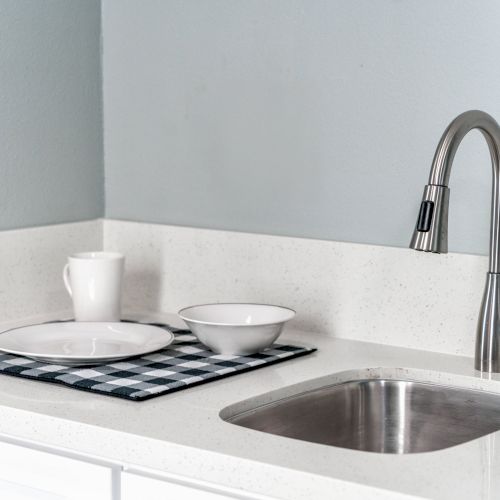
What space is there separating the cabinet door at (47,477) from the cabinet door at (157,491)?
0.03m

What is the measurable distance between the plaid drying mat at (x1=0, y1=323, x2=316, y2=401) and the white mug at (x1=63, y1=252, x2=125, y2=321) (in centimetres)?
20

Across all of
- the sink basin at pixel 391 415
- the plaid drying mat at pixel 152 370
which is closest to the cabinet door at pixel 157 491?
the plaid drying mat at pixel 152 370

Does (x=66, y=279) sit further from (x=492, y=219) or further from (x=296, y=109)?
(x=492, y=219)

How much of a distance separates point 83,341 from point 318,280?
16.7 inches

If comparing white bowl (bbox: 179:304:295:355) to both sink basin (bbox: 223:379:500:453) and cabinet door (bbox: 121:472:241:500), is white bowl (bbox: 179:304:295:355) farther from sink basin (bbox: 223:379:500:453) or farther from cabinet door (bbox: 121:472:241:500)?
cabinet door (bbox: 121:472:241:500)

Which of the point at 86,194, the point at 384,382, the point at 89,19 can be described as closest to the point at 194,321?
the point at 384,382

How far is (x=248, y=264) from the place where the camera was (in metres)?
1.81

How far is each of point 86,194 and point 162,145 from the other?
0.19m

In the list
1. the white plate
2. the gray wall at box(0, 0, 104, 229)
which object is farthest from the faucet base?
the gray wall at box(0, 0, 104, 229)

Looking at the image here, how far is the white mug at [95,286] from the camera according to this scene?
174 centimetres

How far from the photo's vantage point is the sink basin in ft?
4.70

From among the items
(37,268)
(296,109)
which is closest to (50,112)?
(37,268)

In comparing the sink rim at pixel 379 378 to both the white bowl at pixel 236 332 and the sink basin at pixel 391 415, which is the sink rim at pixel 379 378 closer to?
the sink basin at pixel 391 415

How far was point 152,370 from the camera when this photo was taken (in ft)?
4.72
